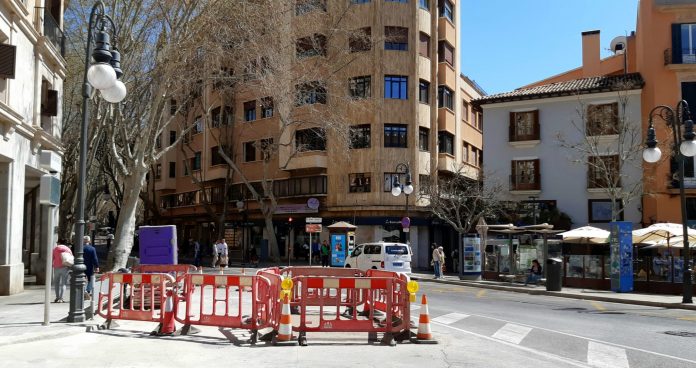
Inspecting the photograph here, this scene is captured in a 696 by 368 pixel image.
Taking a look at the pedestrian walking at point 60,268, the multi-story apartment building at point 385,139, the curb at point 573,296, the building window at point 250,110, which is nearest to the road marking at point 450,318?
the curb at point 573,296

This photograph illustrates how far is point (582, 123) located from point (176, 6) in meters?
26.2

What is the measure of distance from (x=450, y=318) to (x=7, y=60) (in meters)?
13.2

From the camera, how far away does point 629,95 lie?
3944cm

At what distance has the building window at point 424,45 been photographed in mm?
44750

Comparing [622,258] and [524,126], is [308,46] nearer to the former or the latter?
[524,126]

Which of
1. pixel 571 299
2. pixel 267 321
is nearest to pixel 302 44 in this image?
pixel 571 299

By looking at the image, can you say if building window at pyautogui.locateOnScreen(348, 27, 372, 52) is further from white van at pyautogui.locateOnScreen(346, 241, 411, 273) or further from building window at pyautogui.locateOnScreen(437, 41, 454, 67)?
white van at pyautogui.locateOnScreen(346, 241, 411, 273)

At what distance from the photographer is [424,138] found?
4447cm

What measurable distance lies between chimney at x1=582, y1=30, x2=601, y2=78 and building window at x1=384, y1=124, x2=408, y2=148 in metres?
16.6

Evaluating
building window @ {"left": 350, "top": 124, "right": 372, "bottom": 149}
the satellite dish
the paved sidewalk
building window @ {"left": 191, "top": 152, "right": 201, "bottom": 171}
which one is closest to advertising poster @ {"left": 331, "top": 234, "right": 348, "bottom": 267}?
the paved sidewalk

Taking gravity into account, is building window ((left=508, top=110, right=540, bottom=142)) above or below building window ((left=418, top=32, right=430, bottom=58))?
below

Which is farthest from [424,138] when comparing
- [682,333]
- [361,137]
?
[682,333]

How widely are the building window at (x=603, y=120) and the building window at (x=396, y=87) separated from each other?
39.0ft

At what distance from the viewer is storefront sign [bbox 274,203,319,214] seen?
44.5 m
